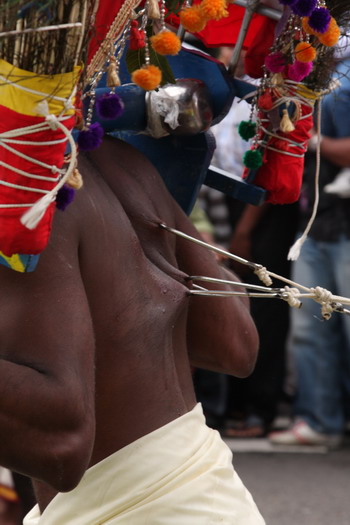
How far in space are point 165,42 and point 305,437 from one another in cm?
418

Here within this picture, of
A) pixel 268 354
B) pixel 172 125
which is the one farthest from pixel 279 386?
pixel 172 125

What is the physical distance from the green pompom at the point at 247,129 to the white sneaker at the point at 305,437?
11.4 feet

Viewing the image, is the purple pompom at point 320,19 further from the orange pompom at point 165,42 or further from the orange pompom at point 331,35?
the orange pompom at point 165,42

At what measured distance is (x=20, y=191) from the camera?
1.80 m

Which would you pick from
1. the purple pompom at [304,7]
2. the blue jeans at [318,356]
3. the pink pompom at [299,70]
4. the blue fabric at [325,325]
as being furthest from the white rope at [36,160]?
the blue jeans at [318,356]

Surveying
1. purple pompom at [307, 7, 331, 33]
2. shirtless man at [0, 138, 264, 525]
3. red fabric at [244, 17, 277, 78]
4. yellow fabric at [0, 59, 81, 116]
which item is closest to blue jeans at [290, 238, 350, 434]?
red fabric at [244, 17, 277, 78]

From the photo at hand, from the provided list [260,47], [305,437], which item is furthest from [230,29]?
[305,437]

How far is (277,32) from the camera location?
7.98 ft

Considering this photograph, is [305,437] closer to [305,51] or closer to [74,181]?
[305,51]

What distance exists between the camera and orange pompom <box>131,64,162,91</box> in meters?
1.96

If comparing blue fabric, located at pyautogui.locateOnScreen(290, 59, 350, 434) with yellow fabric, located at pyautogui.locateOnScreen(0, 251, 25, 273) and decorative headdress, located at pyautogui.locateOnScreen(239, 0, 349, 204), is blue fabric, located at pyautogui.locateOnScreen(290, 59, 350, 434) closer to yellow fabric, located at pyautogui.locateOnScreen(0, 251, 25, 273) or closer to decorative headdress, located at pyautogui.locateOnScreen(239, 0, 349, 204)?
decorative headdress, located at pyautogui.locateOnScreen(239, 0, 349, 204)

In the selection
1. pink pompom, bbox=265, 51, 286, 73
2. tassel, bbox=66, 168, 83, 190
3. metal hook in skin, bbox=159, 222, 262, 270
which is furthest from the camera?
pink pompom, bbox=265, 51, 286, 73

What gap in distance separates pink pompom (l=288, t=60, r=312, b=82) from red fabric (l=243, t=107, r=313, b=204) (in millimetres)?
150

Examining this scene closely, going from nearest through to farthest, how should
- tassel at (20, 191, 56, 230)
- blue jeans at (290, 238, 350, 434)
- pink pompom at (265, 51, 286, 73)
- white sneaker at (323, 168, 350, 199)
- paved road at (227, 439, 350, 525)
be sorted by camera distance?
tassel at (20, 191, 56, 230)
pink pompom at (265, 51, 286, 73)
paved road at (227, 439, 350, 525)
white sneaker at (323, 168, 350, 199)
blue jeans at (290, 238, 350, 434)
